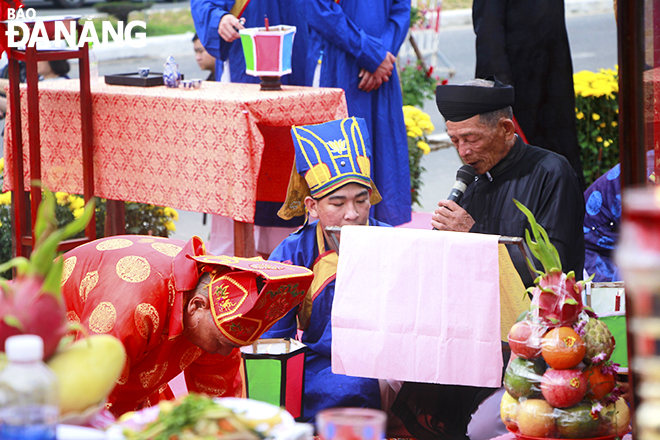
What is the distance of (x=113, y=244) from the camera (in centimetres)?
212

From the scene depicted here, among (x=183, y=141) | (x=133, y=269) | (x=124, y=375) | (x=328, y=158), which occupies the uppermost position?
(x=183, y=141)

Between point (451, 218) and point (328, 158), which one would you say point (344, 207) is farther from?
point (451, 218)

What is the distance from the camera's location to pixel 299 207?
2.88 m

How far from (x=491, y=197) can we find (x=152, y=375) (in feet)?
4.24

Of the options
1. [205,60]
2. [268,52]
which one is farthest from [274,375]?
[205,60]

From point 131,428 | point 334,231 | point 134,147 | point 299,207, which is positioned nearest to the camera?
point 131,428

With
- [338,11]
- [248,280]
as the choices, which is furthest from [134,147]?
[248,280]

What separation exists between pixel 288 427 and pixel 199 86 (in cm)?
315

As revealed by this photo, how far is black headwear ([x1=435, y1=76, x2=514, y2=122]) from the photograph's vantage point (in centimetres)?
264

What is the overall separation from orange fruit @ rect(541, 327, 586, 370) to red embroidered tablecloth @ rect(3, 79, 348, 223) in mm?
2221

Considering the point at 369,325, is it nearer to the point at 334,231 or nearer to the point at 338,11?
the point at 334,231

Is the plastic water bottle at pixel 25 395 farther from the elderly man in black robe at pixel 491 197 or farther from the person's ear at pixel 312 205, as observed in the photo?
the person's ear at pixel 312 205

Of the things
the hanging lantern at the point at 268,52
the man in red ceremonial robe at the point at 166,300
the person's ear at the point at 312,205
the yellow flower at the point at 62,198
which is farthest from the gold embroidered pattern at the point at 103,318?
the yellow flower at the point at 62,198

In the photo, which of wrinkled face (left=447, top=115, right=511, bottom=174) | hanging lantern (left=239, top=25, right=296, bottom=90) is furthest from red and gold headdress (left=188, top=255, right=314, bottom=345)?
hanging lantern (left=239, top=25, right=296, bottom=90)
